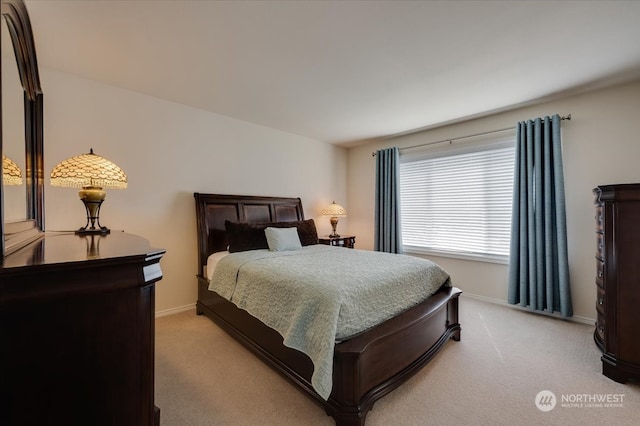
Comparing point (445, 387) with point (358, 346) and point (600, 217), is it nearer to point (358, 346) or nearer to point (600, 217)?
point (358, 346)

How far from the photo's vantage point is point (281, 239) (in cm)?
307

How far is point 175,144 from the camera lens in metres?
3.17

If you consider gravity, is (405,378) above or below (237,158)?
below

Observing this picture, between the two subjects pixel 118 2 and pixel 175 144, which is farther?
pixel 175 144

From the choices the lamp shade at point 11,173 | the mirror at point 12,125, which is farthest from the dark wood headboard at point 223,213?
the lamp shade at point 11,173

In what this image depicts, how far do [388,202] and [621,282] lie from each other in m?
2.81

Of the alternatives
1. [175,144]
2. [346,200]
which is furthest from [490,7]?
[346,200]

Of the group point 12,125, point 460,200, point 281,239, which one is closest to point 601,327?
point 460,200

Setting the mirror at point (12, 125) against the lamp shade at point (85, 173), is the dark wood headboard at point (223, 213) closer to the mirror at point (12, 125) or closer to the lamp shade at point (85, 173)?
the lamp shade at point (85, 173)

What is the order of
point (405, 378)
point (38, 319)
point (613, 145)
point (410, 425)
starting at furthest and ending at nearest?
point (613, 145) < point (405, 378) < point (410, 425) < point (38, 319)

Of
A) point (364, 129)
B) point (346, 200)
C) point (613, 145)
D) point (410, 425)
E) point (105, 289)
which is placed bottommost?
point (410, 425)

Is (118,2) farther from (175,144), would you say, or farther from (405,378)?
(405,378)

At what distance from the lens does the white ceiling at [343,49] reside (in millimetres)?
1735

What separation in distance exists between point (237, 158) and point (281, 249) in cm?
150
